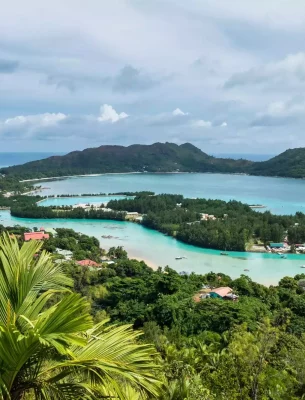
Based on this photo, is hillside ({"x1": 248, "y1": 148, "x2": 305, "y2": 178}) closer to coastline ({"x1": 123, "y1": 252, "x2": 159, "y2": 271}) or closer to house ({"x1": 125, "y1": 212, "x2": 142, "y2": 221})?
house ({"x1": 125, "y1": 212, "x2": 142, "y2": 221})

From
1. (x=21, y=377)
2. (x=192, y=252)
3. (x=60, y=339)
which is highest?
(x=60, y=339)

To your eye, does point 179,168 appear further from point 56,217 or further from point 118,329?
point 118,329

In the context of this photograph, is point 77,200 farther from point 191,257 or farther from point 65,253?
point 191,257

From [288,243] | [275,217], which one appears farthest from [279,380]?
[275,217]

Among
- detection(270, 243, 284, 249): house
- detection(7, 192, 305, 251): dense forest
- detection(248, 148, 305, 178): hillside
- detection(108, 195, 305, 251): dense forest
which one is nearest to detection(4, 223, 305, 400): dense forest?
detection(108, 195, 305, 251): dense forest

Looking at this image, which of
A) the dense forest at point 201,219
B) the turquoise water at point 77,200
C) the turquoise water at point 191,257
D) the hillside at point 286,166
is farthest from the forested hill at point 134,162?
the turquoise water at point 191,257

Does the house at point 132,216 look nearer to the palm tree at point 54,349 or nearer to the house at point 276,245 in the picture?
the house at point 276,245
